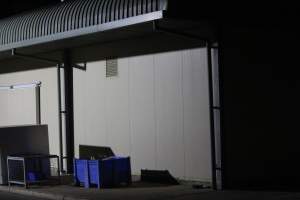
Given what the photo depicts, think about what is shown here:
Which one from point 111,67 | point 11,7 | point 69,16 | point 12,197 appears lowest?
point 12,197

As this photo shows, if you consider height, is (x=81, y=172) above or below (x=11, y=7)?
below

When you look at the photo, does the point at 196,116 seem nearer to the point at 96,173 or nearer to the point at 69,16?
the point at 96,173

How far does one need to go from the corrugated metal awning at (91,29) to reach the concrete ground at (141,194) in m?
3.36

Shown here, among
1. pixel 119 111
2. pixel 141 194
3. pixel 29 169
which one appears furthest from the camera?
pixel 119 111

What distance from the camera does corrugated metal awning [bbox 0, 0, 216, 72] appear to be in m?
13.7

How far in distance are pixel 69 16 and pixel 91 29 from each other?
1.04 m

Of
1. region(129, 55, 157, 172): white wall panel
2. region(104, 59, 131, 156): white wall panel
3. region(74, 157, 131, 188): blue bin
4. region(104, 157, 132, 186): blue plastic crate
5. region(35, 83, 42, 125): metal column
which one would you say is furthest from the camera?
region(35, 83, 42, 125): metal column

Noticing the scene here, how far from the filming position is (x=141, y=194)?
13.8 metres

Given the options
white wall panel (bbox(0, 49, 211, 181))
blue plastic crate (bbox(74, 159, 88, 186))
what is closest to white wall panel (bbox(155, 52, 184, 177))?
white wall panel (bbox(0, 49, 211, 181))

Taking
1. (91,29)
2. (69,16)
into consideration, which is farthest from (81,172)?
(69,16)

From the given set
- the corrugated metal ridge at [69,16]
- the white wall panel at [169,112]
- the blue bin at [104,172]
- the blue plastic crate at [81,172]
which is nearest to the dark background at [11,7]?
the corrugated metal ridge at [69,16]

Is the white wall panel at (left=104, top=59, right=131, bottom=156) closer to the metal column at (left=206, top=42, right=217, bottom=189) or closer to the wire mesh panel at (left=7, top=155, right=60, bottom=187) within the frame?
the wire mesh panel at (left=7, top=155, right=60, bottom=187)

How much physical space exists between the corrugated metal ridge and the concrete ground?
3.75m

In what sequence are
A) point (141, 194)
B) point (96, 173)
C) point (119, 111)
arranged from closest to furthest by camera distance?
point (141, 194) → point (96, 173) → point (119, 111)
